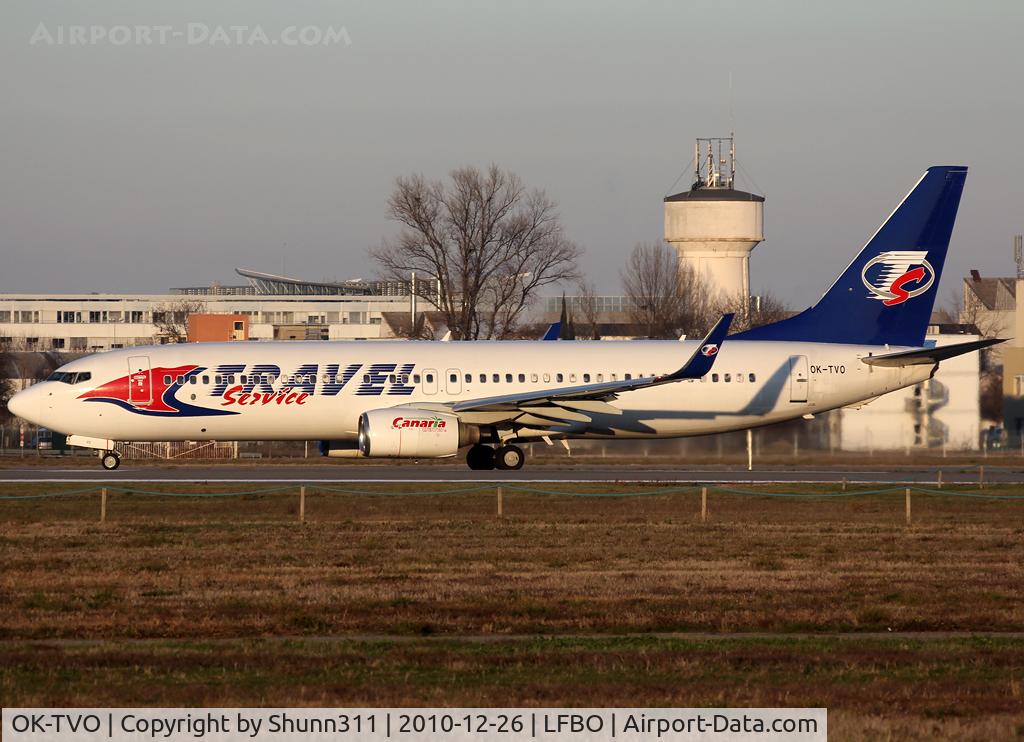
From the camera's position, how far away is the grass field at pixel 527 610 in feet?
39.9

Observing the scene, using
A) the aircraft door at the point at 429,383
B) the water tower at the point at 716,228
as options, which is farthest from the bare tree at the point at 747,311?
the aircraft door at the point at 429,383

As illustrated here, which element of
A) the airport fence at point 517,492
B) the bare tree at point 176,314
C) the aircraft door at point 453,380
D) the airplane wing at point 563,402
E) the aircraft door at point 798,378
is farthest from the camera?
the bare tree at point 176,314

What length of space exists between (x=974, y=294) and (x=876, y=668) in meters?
133

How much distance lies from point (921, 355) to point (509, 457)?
39.7 feet

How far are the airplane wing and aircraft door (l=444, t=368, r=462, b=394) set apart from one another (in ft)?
1.17

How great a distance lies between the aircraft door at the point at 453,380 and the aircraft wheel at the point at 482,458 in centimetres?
203

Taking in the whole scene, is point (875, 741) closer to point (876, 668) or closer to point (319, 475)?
point (876, 668)

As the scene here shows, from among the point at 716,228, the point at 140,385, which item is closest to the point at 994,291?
the point at 716,228

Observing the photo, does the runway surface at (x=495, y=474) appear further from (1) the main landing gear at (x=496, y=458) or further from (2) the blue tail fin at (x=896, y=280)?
(2) the blue tail fin at (x=896, y=280)

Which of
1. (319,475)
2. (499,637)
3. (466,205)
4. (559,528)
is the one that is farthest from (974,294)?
(499,637)

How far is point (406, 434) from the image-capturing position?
1566 inches

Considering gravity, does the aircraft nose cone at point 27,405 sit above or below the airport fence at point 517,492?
above

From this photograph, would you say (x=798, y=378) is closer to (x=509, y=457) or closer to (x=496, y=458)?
(x=509, y=457)

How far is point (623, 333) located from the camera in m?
101
